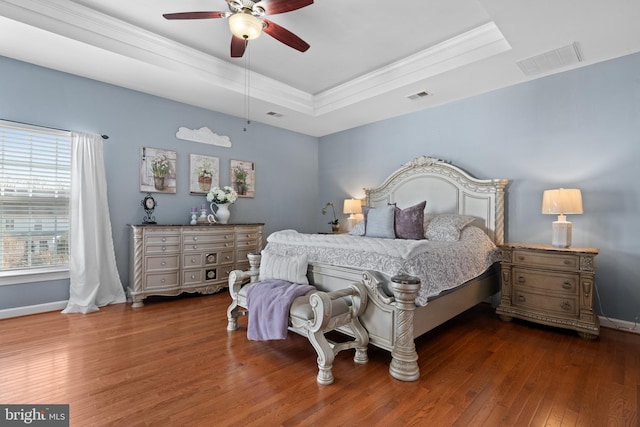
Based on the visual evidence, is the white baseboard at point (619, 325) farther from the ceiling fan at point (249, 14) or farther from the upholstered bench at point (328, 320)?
the ceiling fan at point (249, 14)

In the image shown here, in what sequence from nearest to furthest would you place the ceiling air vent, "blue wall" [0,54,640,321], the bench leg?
the bench leg
"blue wall" [0,54,640,321]
the ceiling air vent

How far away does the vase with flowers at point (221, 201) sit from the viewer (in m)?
4.42

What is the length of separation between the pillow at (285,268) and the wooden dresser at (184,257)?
161 cm

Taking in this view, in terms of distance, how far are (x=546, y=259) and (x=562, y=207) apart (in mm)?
522

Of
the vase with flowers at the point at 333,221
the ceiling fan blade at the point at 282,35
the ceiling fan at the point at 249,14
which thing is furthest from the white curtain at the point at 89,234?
the vase with flowers at the point at 333,221

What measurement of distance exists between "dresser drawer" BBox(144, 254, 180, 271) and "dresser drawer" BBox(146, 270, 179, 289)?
76 mm

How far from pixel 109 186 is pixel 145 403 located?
118 inches

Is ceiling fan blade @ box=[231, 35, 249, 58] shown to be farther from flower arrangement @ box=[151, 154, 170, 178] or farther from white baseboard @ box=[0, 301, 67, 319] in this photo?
white baseboard @ box=[0, 301, 67, 319]

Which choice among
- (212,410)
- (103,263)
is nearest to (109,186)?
(103,263)

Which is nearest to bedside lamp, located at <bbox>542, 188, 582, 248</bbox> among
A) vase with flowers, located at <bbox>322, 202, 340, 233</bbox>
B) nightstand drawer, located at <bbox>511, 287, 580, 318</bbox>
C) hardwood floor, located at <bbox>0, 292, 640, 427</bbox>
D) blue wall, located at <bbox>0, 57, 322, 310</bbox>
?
nightstand drawer, located at <bbox>511, 287, 580, 318</bbox>

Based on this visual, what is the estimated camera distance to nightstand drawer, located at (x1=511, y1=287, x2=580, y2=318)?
2805 millimetres

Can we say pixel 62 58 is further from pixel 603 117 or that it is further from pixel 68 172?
pixel 603 117

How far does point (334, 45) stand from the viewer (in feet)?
Result: 10.8

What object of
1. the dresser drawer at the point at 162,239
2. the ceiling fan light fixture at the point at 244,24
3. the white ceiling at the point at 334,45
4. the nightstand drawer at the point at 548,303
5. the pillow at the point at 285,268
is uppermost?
the white ceiling at the point at 334,45
